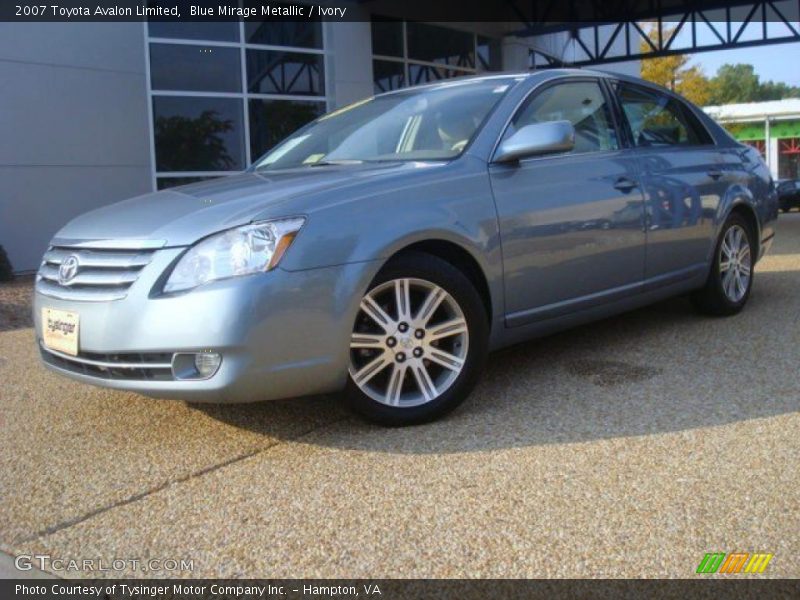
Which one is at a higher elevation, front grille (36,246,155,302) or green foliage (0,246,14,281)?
front grille (36,246,155,302)

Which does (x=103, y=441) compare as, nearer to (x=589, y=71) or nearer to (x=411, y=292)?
(x=411, y=292)

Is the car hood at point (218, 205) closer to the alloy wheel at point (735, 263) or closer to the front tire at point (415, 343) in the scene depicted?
the front tire at point (415, 343)

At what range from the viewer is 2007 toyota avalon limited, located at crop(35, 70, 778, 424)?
3.32 meters

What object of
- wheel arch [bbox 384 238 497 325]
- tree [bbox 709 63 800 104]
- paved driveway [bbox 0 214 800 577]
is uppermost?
tree [bbox 709 63 800 104]

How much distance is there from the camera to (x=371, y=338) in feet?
11.9

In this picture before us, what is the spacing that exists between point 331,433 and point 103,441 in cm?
101

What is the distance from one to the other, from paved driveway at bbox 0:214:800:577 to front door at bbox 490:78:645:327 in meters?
0.48

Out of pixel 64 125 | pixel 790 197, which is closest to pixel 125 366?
pixel 64 125

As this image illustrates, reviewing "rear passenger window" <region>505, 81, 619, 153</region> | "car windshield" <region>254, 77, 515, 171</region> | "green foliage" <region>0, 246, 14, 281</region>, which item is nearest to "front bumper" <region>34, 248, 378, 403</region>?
"car windshield" <region>254, 77, 515, 171</region>

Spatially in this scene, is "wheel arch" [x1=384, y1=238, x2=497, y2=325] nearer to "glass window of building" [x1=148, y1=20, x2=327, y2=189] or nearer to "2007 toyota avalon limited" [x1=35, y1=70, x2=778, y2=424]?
"2007 toyota avalon limited" [x1=35, y1=70, x2=778, y2=424]

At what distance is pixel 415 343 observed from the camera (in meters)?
3.73

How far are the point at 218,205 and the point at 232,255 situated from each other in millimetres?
367

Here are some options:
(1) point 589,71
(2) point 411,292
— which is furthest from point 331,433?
(1) point 589,71

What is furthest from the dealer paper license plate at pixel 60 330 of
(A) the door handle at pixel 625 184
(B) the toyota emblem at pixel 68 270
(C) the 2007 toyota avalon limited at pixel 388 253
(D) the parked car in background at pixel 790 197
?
(D) the parked car in background at pixel 790 197
